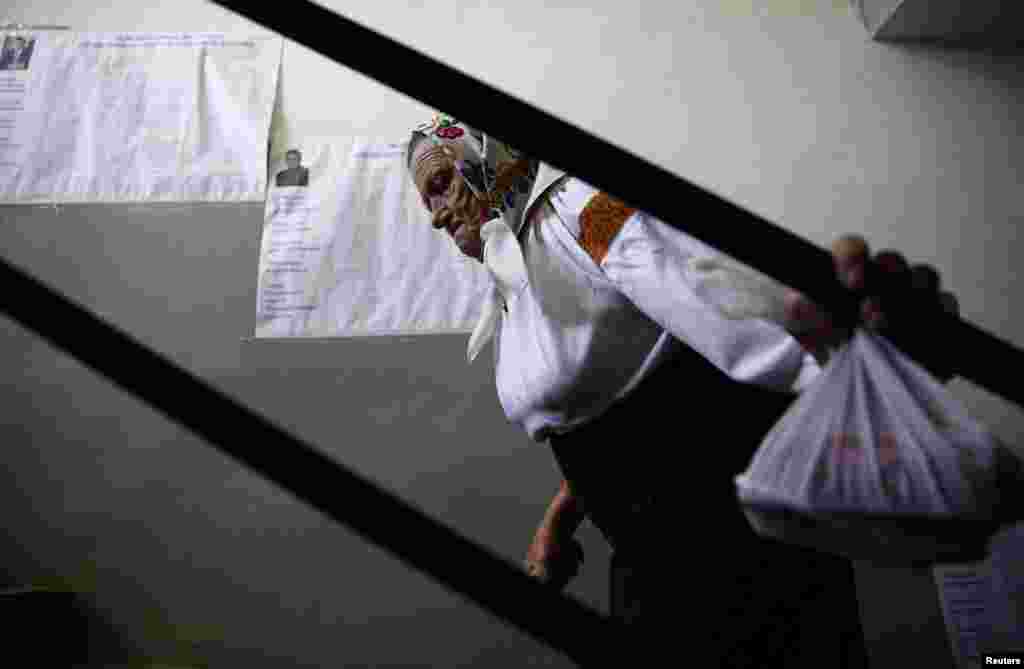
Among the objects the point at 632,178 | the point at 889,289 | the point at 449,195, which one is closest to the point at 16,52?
the point at 449,195

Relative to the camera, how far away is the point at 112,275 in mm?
1827

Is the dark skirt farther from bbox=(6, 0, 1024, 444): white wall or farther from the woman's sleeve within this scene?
bbox=(6, 0, 1024, 444): white wall

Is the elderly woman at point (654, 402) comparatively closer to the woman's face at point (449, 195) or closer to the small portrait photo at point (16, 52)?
the woman's face at point (449, 195)

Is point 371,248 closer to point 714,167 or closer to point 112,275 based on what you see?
point 112,275

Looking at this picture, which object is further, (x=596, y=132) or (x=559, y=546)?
(x=596, y=132)

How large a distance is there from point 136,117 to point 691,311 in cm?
172

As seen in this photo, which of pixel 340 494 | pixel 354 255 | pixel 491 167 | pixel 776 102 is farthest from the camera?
pixel 776 102

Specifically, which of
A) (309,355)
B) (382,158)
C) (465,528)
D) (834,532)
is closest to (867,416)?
(834,532)

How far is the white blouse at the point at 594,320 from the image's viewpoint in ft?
2.31

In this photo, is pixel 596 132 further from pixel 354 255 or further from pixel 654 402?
pixel 654 402

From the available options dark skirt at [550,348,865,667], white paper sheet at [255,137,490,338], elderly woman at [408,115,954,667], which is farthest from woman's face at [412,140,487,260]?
white paper sheet at [255,137,490,338]

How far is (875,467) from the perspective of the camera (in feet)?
1.57

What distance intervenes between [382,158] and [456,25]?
0.43 m

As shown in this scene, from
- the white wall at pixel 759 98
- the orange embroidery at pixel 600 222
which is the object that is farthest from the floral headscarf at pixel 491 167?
the white wall at pixel 759 98
